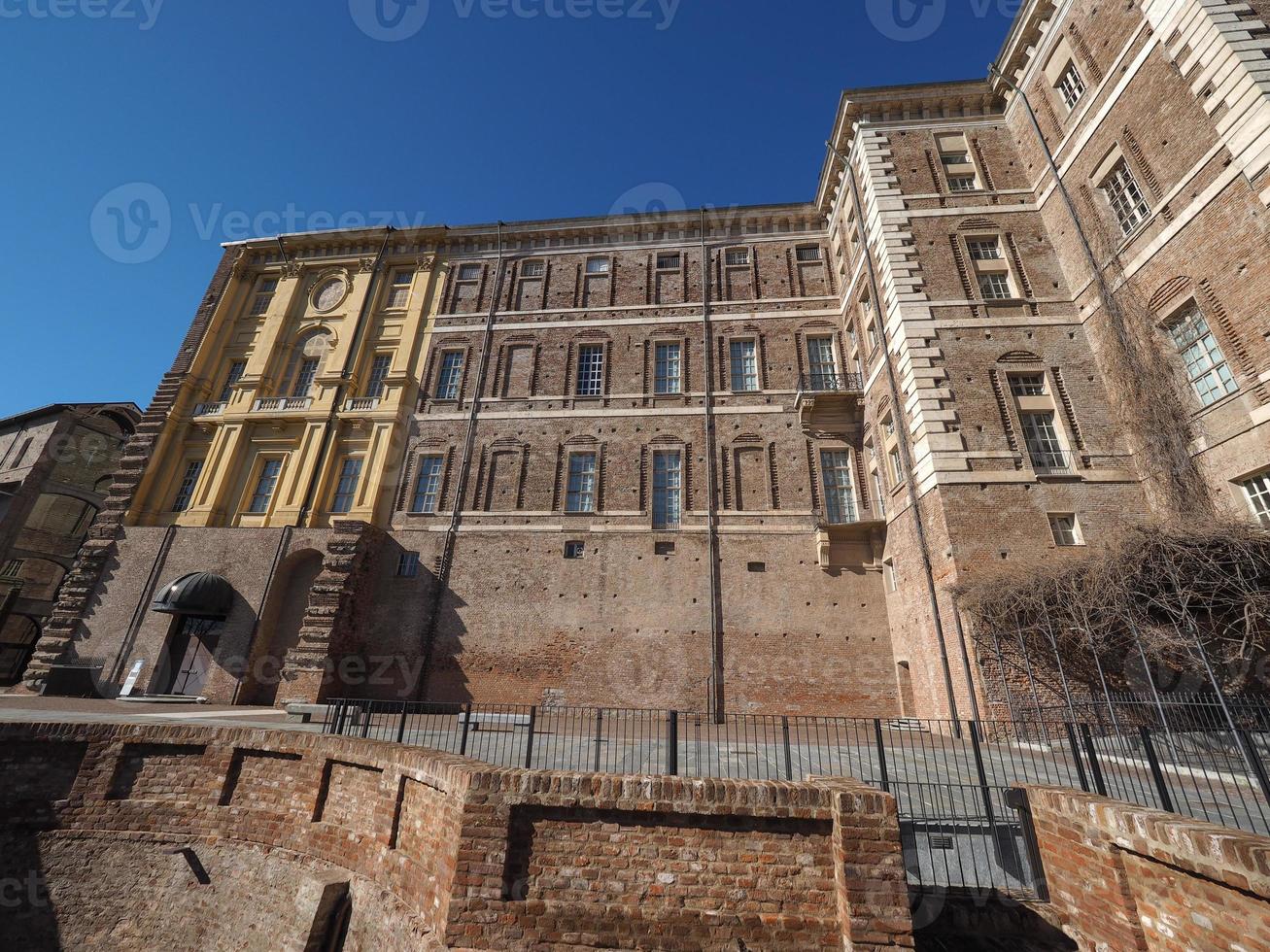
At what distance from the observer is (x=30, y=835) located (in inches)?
340

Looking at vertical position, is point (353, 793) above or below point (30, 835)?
above

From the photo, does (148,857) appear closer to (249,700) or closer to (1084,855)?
(249,700)

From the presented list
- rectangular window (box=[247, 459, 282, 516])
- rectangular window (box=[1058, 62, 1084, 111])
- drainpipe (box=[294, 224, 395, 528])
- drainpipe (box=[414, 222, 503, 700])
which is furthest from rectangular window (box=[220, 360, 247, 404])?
rectangular window (box=[1058, 62, 1084, 111])

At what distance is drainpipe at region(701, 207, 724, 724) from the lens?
1596 centimetres

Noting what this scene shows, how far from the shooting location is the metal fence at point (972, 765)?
5824 millimetres

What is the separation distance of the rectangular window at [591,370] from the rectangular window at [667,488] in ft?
12.5

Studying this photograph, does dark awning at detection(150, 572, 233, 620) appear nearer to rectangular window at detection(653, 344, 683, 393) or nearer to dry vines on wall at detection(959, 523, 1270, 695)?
rectangular window at detection(653, 344, 683, 393)

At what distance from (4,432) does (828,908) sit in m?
43.3

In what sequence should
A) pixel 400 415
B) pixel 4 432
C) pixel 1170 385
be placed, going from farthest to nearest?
pixel 4 432 → pixel 400 415 → pixel 1170 385

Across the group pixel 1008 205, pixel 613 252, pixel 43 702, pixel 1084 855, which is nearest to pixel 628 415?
pixel 613 252

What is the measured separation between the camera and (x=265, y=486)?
2073cm

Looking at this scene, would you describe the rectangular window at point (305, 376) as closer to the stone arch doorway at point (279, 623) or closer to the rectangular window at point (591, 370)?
the stone arch doorway at point (279, 623)

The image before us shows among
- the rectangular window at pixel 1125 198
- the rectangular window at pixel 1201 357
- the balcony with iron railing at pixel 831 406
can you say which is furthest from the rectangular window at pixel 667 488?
the rectangular window at pixel 1125 198

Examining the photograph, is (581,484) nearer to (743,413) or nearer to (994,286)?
(743,413)
